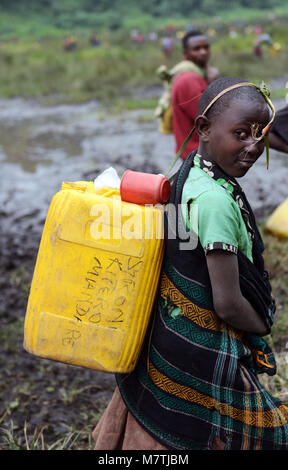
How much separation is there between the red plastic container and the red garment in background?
2.32 metres

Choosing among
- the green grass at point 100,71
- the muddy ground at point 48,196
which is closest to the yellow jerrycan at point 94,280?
the muddy ground at point 48,196

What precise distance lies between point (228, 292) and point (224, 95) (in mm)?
563

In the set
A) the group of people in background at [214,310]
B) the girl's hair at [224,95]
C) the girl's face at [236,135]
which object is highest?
the girl's hair at [224,95]

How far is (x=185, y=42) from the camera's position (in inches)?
171

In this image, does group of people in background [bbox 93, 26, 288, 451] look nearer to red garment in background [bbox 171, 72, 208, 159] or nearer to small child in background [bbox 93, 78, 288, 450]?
small child in background [bbox 93, 78, 288, 450]

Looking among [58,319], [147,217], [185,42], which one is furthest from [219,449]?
[185,42]

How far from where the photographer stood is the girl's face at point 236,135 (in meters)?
1.54

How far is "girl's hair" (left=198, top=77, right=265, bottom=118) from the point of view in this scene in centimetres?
155

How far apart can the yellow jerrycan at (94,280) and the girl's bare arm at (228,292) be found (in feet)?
0.61

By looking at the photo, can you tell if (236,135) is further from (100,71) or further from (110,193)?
(100,71)

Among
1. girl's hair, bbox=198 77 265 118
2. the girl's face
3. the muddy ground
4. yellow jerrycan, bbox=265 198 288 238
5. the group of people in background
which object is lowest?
the muddy ground

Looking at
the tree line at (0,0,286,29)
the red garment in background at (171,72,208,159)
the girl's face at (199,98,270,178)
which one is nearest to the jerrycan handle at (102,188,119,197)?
the girl's face at (199,98,270,178)

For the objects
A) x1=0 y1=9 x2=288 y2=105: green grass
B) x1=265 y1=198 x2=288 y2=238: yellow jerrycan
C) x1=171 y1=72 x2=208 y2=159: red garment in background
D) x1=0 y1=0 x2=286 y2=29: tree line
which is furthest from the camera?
x1=0 y1=0 x2=286 y2=29: tree line

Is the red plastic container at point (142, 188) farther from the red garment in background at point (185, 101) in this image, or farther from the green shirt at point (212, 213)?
the red garment in background at point (185, 101)
